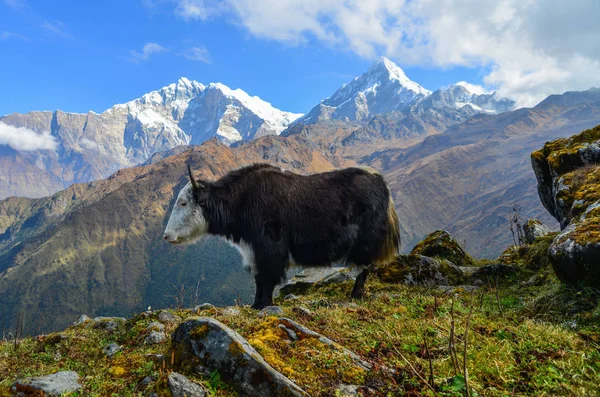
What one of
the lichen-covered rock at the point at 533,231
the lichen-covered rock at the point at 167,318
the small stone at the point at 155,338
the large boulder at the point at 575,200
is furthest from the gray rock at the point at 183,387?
the lichen-covered rock at the point at 533,231

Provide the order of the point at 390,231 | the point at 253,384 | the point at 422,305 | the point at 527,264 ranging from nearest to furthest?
the point at 253,384, the point at 422,305, the point at 390,231, the point at 527,264

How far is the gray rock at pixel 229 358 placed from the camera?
3572mm

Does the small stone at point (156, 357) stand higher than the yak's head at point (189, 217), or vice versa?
the yak's head at point (189, 217)

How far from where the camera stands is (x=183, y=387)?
3.46 meters

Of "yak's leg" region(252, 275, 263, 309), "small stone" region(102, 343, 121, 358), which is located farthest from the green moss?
"small stone" region(102, 343, 121, 358)

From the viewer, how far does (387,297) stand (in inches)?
352

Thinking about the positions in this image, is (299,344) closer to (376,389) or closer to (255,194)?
(376,389)

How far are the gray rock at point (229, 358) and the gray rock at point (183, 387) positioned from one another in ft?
1.00

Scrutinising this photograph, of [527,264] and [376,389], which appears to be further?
[527,264]

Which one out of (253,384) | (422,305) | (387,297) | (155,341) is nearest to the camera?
(253,384)

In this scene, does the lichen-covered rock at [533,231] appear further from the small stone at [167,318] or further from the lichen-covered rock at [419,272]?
the small stone at [167,318]

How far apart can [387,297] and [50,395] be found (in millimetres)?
6907

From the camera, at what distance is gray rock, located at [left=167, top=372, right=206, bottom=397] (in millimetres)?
3412

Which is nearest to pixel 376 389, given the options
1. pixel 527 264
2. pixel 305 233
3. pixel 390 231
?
pixel 305 233
